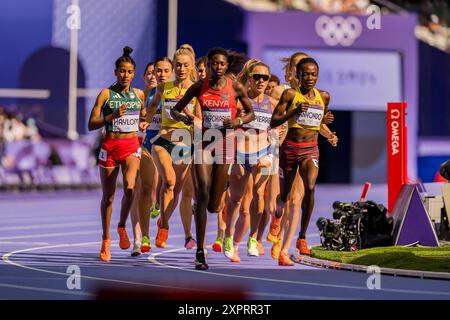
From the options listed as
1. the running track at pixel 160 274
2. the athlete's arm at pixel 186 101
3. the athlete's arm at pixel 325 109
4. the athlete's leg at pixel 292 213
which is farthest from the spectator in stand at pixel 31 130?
the athlete's arm at pixel 186 101

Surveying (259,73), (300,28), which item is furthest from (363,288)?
(300,28)

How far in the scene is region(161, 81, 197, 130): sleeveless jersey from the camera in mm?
13141

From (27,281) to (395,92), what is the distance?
28514 mm

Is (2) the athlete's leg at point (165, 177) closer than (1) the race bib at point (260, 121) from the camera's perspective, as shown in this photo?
No

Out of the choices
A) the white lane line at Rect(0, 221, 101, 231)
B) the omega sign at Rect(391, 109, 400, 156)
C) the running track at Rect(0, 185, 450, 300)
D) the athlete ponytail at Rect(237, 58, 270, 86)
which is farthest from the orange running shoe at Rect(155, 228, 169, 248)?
the white lane line at Rect(0, 221, 101, 231)

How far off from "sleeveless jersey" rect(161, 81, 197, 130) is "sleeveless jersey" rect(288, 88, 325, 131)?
1380mm

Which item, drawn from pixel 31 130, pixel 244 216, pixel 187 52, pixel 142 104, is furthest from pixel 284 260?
pixel 31 130

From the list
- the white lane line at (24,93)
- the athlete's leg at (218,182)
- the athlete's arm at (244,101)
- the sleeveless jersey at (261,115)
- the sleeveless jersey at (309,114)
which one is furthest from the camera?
the white lane line at (24,93)

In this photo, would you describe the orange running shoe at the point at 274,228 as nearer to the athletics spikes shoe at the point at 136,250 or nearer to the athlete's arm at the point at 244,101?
the athletics spikes shoe at the point at 136,250

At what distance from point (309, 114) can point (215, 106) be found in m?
1.22

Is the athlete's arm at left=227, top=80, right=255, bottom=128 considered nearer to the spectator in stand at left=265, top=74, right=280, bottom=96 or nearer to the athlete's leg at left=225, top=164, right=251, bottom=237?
the athlete's leg at left=225, top=164, right=251, bottom=237

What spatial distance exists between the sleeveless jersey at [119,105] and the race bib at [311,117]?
1752mm

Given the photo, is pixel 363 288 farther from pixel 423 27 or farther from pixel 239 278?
pixel 423 27

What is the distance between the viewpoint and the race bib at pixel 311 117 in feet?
40.0
